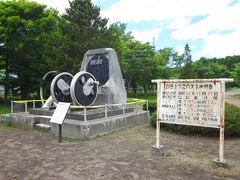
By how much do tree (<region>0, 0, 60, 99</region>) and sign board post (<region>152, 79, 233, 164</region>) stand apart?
13015 millimetres

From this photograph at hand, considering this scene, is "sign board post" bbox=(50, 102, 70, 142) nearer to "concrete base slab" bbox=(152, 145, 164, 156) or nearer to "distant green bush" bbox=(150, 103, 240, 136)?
"concrete base slab" bbox=(152, 145, 164, 156)

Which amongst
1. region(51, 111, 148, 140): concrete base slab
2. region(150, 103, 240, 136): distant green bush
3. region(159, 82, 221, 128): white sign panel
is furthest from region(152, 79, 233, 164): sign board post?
region(51, 111, 148, 140): concrete base slab

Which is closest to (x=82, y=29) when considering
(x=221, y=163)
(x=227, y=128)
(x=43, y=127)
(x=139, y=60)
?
(x=139, y=60)

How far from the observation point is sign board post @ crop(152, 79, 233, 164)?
472 centimetres

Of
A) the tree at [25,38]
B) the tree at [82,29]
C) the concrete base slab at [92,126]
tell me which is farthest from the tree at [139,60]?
the concrete base slab at [92,126]

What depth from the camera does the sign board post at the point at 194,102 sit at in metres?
4.72

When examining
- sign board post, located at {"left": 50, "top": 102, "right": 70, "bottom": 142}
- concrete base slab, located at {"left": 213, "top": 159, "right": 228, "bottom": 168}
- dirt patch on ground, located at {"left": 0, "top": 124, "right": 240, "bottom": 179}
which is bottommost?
dirt patch on ground, located at {"left": 0, "top": 124, "right": 240, "bottom": 179}

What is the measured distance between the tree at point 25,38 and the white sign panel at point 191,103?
13040 millimetres

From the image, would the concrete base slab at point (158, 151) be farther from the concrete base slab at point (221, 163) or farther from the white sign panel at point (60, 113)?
the white sign panel at point (60, 113)

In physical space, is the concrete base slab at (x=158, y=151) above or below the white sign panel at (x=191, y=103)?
below

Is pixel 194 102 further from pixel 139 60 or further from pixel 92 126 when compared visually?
pixel 139 60

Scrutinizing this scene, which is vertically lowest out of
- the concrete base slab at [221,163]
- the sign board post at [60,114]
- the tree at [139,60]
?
the concrete base slab at [221,163]

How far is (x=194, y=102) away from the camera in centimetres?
508

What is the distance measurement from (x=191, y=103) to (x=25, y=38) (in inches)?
563
